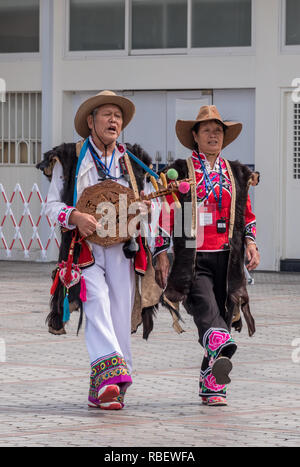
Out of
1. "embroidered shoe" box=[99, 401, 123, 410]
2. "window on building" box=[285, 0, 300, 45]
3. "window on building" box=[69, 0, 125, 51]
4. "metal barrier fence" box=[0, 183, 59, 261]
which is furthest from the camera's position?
"metal barrier fence" box=[0, 183, 59, 261]

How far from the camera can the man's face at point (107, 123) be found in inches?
316

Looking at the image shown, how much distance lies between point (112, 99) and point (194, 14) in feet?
37.0

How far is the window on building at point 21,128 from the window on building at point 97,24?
1193 mm

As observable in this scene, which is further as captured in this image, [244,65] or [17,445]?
[244,65]

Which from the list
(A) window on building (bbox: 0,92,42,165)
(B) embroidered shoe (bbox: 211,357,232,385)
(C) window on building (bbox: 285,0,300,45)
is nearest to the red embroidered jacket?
(B) embroidered shoe (bbox: 211,357,232,385)

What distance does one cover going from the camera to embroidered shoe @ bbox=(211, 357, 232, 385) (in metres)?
7.77

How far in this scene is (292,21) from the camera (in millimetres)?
18391

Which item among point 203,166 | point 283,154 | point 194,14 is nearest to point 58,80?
point 194,14

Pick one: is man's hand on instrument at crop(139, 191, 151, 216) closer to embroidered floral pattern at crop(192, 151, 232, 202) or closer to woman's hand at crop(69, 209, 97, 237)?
woman's hand at crop(69, 209, 97, 237)

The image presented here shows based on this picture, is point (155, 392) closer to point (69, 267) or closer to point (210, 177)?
point (69, 267)

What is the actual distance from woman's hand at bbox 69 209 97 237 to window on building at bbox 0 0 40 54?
12.6 meters

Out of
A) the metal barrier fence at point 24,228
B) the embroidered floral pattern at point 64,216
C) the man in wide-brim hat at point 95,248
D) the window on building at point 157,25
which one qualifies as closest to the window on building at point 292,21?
the window on building at point 157,25

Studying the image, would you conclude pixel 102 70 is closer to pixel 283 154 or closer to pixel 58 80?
pixel 58 80

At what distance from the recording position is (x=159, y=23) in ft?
63.0
